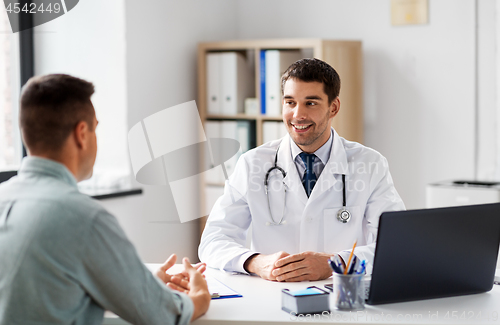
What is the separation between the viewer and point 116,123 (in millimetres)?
3436

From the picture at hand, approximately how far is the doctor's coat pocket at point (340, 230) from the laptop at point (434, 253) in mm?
548

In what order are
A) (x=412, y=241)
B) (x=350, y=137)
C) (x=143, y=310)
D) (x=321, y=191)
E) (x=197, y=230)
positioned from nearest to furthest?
1. (x=143, y=310)
2. (x=412, y=241)
3. (x=321, y=191)
4. (x=350, y=137)
5. (x=197, y=230)

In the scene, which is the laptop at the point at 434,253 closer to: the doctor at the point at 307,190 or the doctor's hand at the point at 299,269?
the doctor's hand at the point at 299,269

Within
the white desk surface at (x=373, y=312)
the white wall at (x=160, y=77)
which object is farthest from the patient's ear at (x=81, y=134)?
the white wall at (x=160, y=77)

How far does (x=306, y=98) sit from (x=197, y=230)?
2109 mm

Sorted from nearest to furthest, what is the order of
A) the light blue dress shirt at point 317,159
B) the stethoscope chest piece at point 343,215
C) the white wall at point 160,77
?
1. the stethoscope chest piece at point 343,215
2. the light blue dress shirt at point 317,159
3. the white wall at point 160,77

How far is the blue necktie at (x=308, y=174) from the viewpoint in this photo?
2105 millimetres

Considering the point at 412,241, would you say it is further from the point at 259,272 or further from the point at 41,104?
the point at 41,104

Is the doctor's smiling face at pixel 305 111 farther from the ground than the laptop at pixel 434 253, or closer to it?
farther from the ground

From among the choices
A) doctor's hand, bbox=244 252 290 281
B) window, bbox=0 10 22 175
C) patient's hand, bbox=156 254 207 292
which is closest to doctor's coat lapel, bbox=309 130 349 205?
doctor's hand, bbox=244 252 290 281

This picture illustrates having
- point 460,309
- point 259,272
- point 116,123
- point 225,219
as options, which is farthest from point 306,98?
point 116,123

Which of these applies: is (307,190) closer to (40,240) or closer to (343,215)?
(343,215)

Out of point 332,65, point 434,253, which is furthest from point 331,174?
point 332,65

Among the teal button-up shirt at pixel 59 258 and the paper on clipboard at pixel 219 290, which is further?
the paper on clipboard at pixel 219 290
